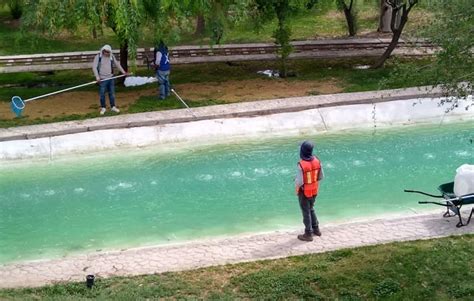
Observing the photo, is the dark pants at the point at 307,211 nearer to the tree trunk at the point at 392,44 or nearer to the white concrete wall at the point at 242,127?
the white concrete wall at the point at 242,127

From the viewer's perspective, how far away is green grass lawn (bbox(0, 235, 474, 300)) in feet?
29.8

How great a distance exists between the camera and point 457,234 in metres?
10.6

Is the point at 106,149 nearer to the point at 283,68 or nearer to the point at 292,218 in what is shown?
the point at 292,218

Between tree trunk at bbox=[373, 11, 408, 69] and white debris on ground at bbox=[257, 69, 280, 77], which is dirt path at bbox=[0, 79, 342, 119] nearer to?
white debris on ground at bbox=[257, 69, 280, 77]

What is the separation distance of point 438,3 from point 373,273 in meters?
3.73

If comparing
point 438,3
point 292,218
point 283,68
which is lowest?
point 292,218

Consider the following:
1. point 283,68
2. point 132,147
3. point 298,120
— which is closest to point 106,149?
point 132,147

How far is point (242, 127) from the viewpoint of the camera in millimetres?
17062

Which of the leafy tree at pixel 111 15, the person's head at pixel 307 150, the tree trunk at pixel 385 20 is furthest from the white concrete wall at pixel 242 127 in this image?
the tree trunk at pixel 385 20

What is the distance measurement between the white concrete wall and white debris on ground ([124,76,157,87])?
13.6 ft

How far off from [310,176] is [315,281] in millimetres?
1789

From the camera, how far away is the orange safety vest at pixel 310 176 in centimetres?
1048

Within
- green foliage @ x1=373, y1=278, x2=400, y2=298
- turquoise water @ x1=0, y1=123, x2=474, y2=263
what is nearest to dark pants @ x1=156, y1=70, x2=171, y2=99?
turquoise water @ x1=0, y1=123, x2=474, y2=263

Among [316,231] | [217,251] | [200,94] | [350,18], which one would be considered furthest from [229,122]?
[350,18]
